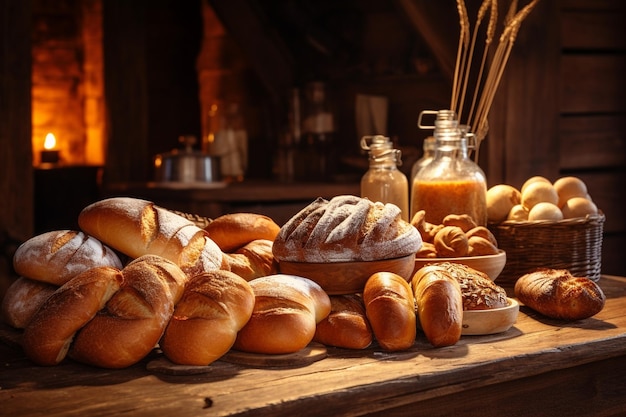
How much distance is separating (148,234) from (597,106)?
8.48 feet

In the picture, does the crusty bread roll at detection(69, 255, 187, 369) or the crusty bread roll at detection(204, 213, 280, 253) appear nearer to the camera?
the crusty bread roll at detection(69, 255, 187, 369)

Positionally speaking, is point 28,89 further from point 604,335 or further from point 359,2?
point 604,335

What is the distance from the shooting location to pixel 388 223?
1.70 metres

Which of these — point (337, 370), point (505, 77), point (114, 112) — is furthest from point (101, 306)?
point (114, 112)

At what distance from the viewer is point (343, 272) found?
5.47ft

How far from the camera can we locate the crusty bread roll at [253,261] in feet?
5.88

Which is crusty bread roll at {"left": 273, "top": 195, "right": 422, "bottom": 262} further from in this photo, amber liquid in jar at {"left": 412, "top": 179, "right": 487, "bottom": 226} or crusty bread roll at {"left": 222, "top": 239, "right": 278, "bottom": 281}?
amber liquid in jar at {"left": 412, "top": 179, "right": 487, "bottom": 226}

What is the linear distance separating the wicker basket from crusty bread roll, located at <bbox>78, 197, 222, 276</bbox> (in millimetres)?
856

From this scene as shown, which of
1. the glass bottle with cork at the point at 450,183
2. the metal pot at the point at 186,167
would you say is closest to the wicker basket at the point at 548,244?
the glass bottle with cork at the point at 450,183

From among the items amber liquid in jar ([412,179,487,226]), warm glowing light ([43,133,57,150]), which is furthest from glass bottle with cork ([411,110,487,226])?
warm glowing light ([43,133,57,150])

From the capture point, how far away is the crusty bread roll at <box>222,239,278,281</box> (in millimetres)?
1793

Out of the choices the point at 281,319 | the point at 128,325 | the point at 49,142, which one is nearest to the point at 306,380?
the point at 281,319

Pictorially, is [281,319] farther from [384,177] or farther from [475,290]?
[384,177]

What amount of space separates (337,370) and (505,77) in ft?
7.58
